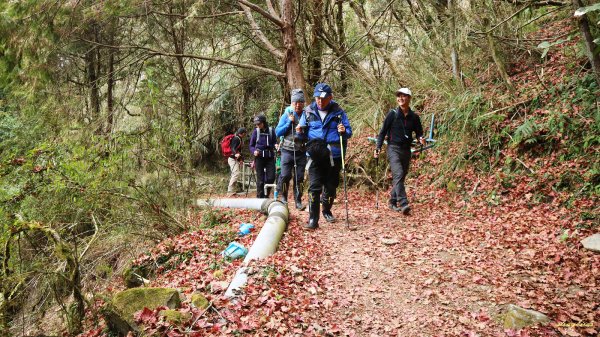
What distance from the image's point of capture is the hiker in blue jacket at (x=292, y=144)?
6.97 meters

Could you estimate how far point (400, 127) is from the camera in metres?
7.37

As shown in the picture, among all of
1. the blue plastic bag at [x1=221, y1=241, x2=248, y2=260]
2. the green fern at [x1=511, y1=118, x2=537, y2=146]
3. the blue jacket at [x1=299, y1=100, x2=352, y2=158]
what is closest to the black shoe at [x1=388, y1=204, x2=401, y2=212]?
the blue jacket at [x1=299, y1=100, x2=352, y2=158]

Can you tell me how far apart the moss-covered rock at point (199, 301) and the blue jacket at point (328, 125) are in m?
3.32

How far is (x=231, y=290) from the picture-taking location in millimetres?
4402

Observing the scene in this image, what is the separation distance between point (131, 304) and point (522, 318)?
12.3 feet

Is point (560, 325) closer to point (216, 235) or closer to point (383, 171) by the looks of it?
point (216, 235)

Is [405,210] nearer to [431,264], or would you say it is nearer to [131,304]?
[431,264]

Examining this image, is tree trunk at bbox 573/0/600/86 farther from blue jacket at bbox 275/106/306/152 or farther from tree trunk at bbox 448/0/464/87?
tree trunk at bbox 448/0/464/87

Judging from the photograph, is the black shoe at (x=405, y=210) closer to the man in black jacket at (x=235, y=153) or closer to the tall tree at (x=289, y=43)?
the tall tree at (x=289, y=43)

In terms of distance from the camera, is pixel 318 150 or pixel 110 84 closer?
pixel 318 150

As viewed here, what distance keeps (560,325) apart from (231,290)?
318cm

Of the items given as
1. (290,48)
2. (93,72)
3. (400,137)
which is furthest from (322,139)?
(93,72)

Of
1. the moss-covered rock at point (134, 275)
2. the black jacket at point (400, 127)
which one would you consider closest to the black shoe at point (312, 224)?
the black jacket at point (400, 127)

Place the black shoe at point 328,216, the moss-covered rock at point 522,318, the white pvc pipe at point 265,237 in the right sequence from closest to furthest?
the moss-covered rock at point 522,318
the white pvc pipe at point 265,237
the black shoe at point 328,216
